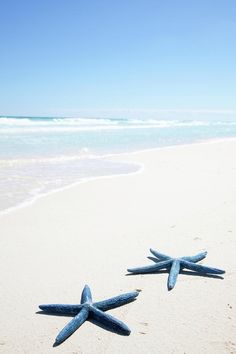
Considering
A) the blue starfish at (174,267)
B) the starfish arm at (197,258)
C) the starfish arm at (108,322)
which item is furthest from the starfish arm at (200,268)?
the starfish arm at (108,322)

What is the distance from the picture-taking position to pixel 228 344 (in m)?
2.71

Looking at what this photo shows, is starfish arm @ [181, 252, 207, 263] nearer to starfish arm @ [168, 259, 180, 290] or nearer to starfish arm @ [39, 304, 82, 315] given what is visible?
starfish arm @ [168, 259, 180, 290]

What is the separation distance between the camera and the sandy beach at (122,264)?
2789mm

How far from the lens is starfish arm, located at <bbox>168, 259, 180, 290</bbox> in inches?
136

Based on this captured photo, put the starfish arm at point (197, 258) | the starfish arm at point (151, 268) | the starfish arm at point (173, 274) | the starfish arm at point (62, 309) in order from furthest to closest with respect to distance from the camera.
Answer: the starfish arm at point (197, 258)
the starfish arm at point (151, 268)
the starfish arm at point (173, 274)
the starfish arm at point (62, 309)

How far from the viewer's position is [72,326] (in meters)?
2.79

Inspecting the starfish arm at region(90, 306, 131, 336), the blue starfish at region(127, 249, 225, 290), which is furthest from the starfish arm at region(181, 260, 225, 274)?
the starfish arm at region(90, 306, 131, 336)

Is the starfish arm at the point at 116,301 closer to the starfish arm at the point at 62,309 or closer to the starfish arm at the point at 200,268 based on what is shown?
the starfish arm at the point at 62,309

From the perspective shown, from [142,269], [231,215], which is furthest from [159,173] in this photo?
[142,269]

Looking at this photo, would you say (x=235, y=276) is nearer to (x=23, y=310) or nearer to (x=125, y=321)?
(x=125, y=321)

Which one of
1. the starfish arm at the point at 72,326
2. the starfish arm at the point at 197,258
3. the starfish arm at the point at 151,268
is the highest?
the starfish arm at the point at 197,258

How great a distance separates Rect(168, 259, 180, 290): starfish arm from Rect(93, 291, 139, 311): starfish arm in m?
0.39

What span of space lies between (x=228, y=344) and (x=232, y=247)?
1831mm

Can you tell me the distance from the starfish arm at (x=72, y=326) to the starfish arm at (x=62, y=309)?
9cm
